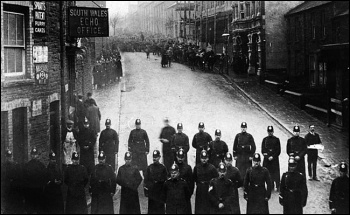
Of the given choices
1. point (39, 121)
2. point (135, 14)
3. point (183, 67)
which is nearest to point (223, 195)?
point (39, 121)

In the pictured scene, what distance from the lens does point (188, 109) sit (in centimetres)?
2203

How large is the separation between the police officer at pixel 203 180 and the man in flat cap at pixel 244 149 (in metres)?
2.66

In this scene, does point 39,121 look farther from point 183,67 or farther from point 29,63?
point 183,67

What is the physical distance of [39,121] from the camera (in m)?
12.1

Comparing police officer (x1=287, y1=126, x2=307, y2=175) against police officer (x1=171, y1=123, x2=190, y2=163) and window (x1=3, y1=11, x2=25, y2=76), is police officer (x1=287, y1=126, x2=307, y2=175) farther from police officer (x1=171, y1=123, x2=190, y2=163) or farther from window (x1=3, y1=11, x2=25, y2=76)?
window (x1=3, y1=11, x2=25, y2=76)

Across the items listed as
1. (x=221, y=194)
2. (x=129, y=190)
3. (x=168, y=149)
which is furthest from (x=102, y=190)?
(x=168, y=149)

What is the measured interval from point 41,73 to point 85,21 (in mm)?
2739

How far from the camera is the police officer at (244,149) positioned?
12.0 meters

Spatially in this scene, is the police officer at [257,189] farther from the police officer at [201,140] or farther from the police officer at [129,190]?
the police officer at [201,140]

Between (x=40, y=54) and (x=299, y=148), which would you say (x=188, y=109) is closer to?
(x=299, y=148)

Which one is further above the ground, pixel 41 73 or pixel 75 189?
pixel 41 73

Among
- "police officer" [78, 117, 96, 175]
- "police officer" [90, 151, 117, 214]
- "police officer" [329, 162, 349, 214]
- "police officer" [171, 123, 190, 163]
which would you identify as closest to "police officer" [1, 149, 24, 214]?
"police officer" [90, 151, 117, 214]

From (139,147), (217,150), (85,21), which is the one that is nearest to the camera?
(217,150)

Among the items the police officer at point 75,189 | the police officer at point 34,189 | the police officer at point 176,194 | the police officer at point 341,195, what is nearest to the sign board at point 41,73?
the police officer at point 34,189
